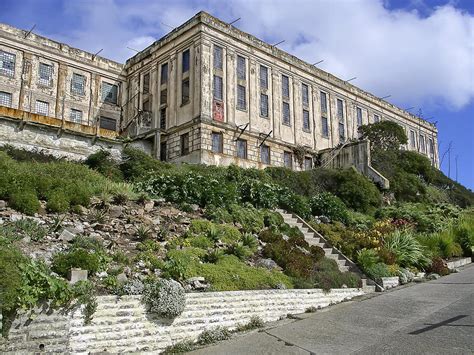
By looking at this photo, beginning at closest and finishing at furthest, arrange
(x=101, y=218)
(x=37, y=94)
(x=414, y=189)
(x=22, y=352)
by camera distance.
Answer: (x=22, y=352) < (x=101, y=218) < (x=414, y=189) < (x=37, y=94)

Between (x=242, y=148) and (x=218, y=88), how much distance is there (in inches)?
179

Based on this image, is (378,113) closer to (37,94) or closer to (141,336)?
(37,94)

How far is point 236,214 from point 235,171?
7.98m

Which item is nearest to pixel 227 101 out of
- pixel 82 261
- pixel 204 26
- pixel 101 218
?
pixel 204 26

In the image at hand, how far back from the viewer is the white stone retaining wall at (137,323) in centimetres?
742

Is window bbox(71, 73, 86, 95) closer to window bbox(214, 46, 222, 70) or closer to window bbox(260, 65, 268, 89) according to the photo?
window bbox(214, 46, 222, 70)

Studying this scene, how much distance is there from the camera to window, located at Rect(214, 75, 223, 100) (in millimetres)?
32156

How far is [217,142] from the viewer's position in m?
31.2

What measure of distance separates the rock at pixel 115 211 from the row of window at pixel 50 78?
2531 cm

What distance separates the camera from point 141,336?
850 centimetres

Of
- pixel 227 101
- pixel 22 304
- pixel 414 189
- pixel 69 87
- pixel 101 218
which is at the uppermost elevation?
pixel 69 87

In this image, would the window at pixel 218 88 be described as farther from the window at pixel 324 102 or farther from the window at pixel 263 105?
the window at pixel 324 102

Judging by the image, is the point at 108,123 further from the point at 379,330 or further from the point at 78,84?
the point at 379,330

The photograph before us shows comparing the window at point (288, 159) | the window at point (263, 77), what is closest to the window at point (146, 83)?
the window at point (263, 77)
